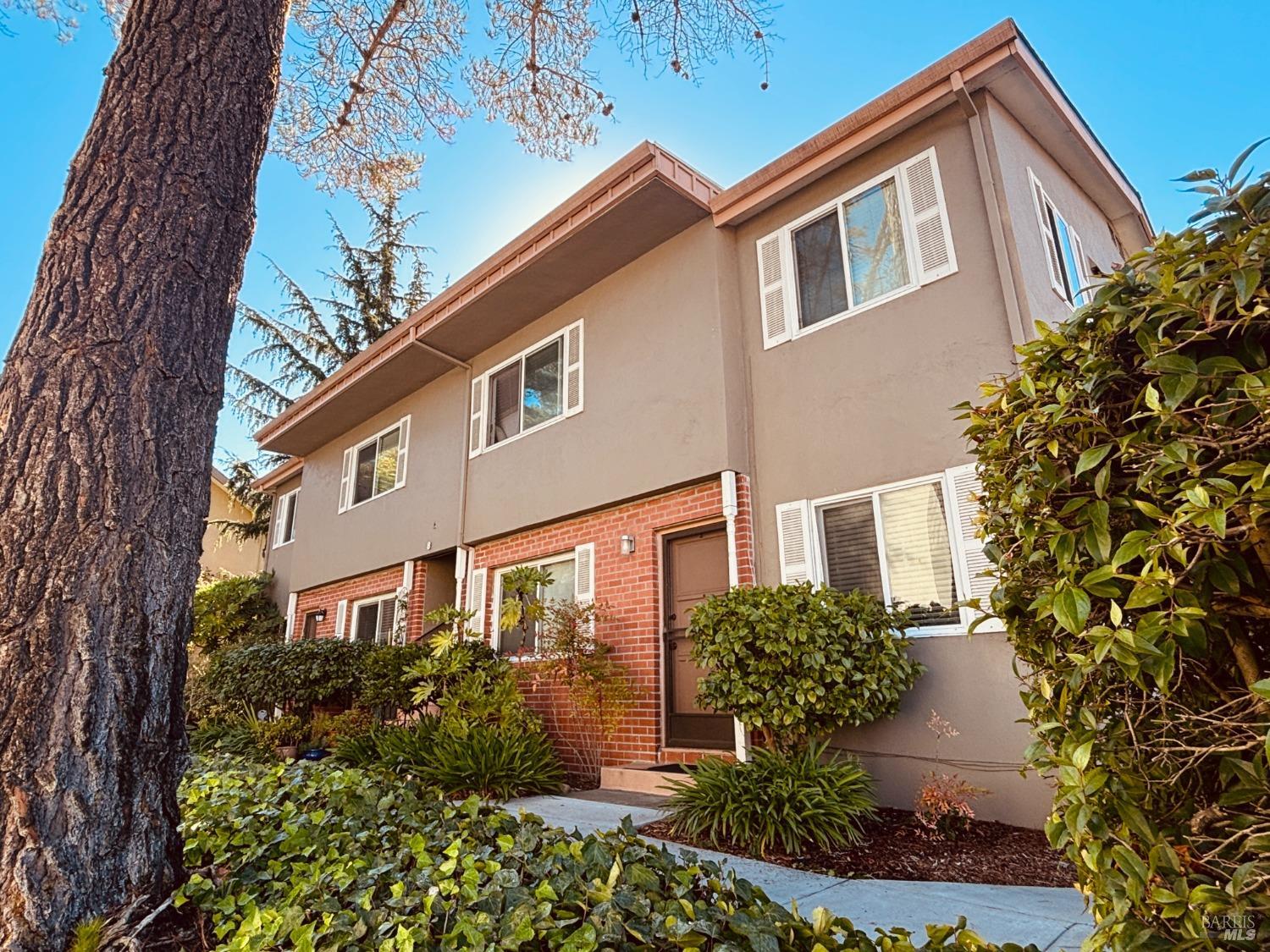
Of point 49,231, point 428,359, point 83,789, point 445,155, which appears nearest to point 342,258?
point 428,359

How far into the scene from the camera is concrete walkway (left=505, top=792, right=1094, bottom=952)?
2.71 m

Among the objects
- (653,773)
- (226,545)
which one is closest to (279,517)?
(226,545)

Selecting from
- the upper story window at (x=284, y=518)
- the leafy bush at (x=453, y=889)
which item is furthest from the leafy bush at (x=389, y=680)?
the upper story window at (x=284, y=518)

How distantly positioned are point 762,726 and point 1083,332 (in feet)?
12.9

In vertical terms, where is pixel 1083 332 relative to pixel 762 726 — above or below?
above

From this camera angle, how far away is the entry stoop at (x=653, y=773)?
237 inches

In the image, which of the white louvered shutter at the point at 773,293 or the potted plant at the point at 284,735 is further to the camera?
the potted plant at the point at 284,735

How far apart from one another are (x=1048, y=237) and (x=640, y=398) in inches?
155

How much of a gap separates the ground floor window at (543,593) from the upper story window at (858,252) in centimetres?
336

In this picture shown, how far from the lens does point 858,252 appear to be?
21.2 ft

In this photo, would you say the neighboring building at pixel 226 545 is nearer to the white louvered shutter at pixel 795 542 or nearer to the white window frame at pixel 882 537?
the white louvered shutter at pixel 795 542

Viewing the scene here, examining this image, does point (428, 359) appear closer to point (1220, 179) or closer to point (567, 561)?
point (567, 561)

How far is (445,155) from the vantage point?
8.10 metres

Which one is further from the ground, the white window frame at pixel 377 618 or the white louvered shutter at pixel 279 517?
the white louvered shutter at pixel 279 517
